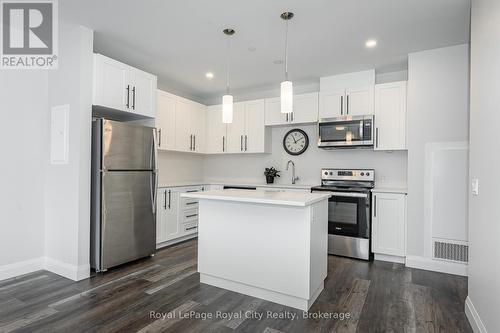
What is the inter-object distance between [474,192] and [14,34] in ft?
15.3

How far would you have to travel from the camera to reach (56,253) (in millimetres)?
3148

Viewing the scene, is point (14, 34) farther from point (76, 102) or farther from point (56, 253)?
point (56, 253)

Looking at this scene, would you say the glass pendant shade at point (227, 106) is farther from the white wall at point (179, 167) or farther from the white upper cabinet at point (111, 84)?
the white wall at point (179, 167)

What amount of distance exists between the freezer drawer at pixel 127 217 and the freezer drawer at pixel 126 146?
4.0 inches

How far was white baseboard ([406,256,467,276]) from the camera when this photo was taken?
3.16 meters

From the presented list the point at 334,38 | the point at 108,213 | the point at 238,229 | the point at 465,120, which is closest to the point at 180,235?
the point at 108,213

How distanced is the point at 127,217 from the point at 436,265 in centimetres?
376

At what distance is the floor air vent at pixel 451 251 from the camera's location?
3.15 m

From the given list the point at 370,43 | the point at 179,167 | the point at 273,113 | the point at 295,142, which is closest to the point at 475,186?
the point at 370,43

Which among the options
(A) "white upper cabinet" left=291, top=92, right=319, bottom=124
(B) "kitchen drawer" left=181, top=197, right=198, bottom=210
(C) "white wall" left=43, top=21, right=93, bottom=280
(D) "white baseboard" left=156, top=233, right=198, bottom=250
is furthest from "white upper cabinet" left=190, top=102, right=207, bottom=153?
(C) "white wall" left=43, top=21, right=93, bottom=280

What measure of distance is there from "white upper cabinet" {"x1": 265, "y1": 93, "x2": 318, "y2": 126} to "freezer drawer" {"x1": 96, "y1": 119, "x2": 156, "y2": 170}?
6.61ft

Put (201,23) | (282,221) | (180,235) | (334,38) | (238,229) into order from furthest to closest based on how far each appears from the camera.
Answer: (180,235)
(334,38)
(201,23)
(238,229)
(282,221)

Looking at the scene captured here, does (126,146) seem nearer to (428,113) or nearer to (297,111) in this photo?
(297,111)

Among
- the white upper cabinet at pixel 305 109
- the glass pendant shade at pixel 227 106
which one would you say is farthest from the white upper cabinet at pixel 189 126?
the glass pendant shade at pixel 227 106
